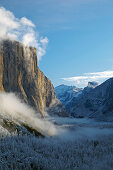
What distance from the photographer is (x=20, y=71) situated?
10219 centimetres

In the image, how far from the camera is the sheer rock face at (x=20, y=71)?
91531 mm

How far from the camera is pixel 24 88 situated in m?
Result: 103

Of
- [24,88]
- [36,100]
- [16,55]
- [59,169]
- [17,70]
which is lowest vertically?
[59,169]

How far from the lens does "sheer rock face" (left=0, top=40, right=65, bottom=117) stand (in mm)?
91531

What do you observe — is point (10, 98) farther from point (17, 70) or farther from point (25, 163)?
point (25, 163)

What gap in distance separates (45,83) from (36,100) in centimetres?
4886

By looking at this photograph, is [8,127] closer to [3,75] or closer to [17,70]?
[3,75]

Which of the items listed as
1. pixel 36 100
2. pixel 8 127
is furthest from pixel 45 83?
pixel 8 127

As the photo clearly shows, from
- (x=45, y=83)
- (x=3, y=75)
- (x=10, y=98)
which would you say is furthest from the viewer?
(x=45, y=83)

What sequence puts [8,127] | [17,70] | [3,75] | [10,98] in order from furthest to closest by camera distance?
[17,70] → [3,75] → [10,98] → [8,127]

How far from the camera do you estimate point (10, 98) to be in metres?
83.6

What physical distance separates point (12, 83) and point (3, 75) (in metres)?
6.59

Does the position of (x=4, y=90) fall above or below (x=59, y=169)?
above

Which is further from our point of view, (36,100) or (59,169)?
(36,100)
